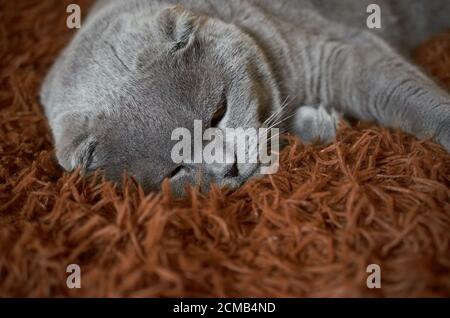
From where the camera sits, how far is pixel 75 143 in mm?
1141

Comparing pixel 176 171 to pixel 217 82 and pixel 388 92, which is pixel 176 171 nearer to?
pixel 217 82

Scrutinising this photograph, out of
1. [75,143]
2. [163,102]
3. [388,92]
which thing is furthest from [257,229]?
[388,92]

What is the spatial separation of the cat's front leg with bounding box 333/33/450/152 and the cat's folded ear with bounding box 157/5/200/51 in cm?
51

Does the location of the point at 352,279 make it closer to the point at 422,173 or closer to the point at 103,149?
the point at 422,173

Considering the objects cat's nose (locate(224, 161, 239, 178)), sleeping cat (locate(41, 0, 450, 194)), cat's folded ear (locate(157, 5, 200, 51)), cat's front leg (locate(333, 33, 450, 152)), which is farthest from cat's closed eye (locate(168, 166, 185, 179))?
cat's front leg (locate(333, 33, 450, 152))

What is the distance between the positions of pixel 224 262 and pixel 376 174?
16.3 inches

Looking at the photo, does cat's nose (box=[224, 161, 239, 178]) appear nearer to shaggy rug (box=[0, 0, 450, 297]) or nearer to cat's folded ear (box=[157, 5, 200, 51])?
shaggy rug (box=[0, 0, 450, 297])

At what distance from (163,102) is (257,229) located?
380 millimetres

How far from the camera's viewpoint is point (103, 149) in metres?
1.12

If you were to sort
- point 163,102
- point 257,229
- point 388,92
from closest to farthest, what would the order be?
point 257,229 → point 163,102 → point 388,92

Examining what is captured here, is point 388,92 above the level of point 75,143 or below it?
above

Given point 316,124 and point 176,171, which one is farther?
point 316,124

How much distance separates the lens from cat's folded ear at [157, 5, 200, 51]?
3.79ft
